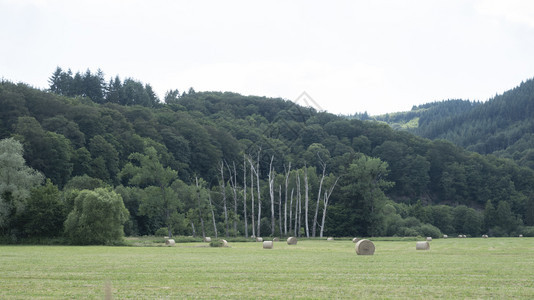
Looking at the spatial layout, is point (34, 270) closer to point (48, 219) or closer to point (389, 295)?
point (389, 295)

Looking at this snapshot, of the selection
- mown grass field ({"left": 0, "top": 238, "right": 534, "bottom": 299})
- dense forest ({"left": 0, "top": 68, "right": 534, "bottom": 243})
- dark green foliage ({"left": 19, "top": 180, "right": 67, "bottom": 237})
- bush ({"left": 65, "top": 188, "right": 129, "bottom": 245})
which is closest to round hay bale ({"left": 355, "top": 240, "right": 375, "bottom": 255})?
mown grass field ({"left": 0, "top": 238, "right": 534, "bottom": 299})

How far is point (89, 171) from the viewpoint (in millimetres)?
85625

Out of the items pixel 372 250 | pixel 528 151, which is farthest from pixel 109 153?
pixel 528 151

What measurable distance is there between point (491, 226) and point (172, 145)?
2728 inches

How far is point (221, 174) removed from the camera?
90875 mm

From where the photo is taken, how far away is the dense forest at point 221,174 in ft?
181

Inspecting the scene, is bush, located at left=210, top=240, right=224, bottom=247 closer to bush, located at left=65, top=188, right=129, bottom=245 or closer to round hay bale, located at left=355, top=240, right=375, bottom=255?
bush, located at left=65, top=188, right=129, bottom=245

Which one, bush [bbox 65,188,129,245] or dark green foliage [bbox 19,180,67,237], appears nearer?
bush [bbox 65,188,129,245]

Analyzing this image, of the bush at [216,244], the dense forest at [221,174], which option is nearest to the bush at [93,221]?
the dense forest at [221,174]

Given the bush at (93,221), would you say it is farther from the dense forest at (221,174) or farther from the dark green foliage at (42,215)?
the dark green foliage at (42,215)

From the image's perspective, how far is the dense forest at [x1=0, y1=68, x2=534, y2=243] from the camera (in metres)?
55.2

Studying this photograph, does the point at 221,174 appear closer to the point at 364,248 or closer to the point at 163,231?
the point at 163,231

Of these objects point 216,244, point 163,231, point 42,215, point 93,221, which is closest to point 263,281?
point 216,244

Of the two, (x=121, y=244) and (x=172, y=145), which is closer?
(x=121, y=244)
